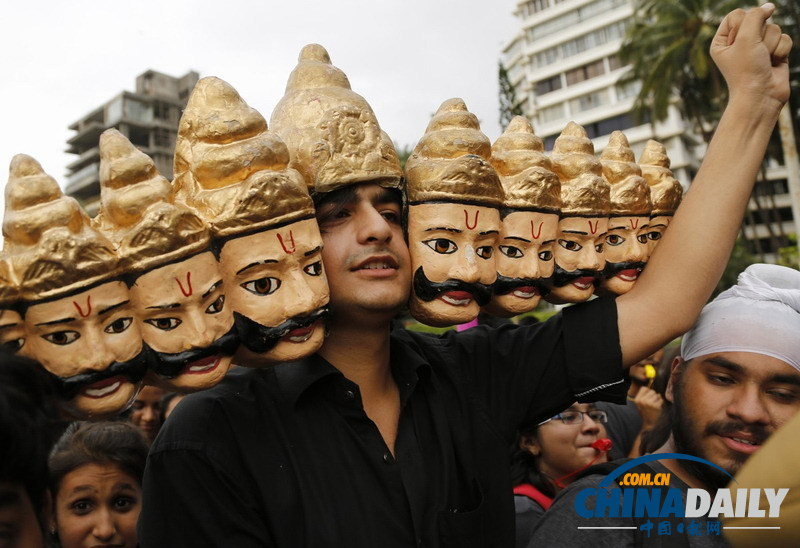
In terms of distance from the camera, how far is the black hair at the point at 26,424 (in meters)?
1.28

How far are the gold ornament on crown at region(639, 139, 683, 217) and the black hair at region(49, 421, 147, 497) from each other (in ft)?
7.84

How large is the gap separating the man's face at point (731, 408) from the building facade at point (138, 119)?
90.2 ft

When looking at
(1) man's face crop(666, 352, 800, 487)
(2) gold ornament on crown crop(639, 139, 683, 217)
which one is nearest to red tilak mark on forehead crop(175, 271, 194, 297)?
(1) man's face crop(666, 352, 800, 487)

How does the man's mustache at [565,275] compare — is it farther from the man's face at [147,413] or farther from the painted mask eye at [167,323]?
the man's face at [147,413]

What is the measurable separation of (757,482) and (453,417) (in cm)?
89

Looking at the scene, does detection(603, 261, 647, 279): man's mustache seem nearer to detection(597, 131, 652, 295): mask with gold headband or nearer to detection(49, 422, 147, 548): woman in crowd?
detection(597, 131, 652, 295): mask with gold headband

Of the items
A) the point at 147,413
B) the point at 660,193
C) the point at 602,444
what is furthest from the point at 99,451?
the point at 660,193

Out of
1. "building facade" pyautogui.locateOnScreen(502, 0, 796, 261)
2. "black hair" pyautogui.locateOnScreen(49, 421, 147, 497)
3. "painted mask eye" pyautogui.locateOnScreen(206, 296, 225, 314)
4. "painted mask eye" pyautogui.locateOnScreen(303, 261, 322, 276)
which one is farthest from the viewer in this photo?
"building facade" pyautogui.locateOnScreen(502, 0, 796, 261)

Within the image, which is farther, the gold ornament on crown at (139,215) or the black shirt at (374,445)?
the black shirt at (374,445)

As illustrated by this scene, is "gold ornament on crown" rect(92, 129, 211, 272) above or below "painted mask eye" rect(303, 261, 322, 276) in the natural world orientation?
above

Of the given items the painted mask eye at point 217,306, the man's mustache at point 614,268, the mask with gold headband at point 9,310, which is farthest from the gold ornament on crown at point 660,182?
the mask with gold headband at point 9,310

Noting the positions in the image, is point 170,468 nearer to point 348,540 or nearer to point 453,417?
point 348,540

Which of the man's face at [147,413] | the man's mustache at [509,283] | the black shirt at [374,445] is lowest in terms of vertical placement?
the man's face at [147,413]

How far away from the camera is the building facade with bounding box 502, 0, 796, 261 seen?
34.3 meters
